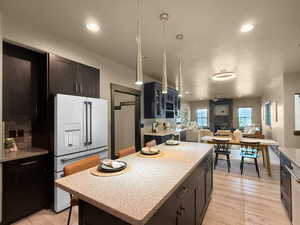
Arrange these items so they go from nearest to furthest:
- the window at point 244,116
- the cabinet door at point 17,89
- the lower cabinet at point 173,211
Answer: the lower cabinet at point 173,211 → the cabinet door at point 17,89 → the window at point 244,116

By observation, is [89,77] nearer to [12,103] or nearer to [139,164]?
[12,103]

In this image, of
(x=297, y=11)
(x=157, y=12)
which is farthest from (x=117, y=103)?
(x=297, y=11)

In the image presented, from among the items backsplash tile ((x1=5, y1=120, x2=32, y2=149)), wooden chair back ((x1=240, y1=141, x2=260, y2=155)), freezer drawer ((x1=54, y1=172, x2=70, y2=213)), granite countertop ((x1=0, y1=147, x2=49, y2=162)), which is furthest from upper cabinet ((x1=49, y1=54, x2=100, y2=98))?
wooden chair back ((x1=240, y1=141, x2=260, y2=155))

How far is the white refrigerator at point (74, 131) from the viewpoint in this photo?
199 cm

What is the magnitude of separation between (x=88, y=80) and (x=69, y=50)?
57cm

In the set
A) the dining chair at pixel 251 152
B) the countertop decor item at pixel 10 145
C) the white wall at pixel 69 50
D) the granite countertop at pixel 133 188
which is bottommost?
the dining chair at pixel 251 152

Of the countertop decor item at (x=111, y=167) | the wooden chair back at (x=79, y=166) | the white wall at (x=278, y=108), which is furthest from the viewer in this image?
the white wall at (x=278, y=108)

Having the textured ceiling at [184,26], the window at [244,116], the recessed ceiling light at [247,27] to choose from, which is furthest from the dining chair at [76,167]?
the window at [244,116]

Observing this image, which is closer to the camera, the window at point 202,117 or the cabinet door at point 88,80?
the cabinet door at point 88,80

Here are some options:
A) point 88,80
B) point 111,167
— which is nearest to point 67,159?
point 111,167

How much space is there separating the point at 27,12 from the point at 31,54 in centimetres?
59

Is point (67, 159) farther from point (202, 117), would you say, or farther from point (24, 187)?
point (202, 117)

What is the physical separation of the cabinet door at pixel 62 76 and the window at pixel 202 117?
34.7 ft

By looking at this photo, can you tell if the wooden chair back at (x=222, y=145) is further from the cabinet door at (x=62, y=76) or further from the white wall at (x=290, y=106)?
the cabinet door at (x=62, y=76)
